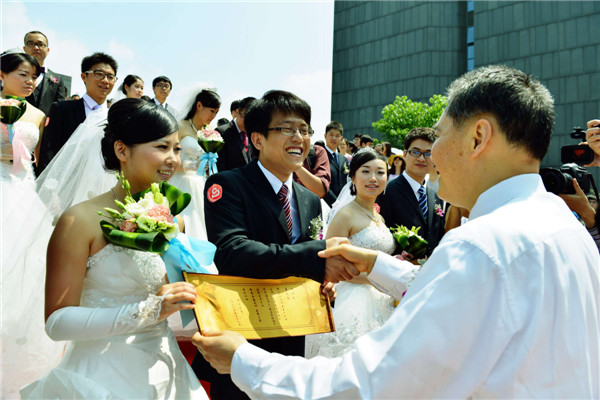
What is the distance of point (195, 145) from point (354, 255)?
13.0 feet

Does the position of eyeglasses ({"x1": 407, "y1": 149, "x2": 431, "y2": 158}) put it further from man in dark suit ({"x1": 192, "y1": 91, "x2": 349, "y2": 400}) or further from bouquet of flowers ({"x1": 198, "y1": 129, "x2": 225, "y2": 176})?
man in dark suit ({"x1": 192, "y1": 91, "x2": 349, "y2": 400})

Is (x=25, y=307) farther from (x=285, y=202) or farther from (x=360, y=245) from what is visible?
(x=360, y=245)

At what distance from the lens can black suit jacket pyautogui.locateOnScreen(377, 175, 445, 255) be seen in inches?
215

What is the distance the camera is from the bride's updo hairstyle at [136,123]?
2768 mm

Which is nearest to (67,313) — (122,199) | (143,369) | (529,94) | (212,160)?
(143,369)

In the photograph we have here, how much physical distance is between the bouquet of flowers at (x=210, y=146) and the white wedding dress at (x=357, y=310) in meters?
1.88

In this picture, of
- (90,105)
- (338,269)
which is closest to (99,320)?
(338,269)

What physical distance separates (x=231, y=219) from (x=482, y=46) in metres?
48.0

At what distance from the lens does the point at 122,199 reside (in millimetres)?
2707

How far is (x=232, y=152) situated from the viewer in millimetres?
6152

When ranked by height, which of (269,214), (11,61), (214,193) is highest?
(11,61)

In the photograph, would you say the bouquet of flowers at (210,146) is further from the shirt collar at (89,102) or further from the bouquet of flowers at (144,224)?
the bouquet of flowers at (144,224)

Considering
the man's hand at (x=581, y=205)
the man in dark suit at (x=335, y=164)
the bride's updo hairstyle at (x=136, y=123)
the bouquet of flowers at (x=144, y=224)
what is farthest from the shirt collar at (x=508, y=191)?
the man in dark suit at (x=335, y=164)

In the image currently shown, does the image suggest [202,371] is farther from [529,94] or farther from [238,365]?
[529,94]
